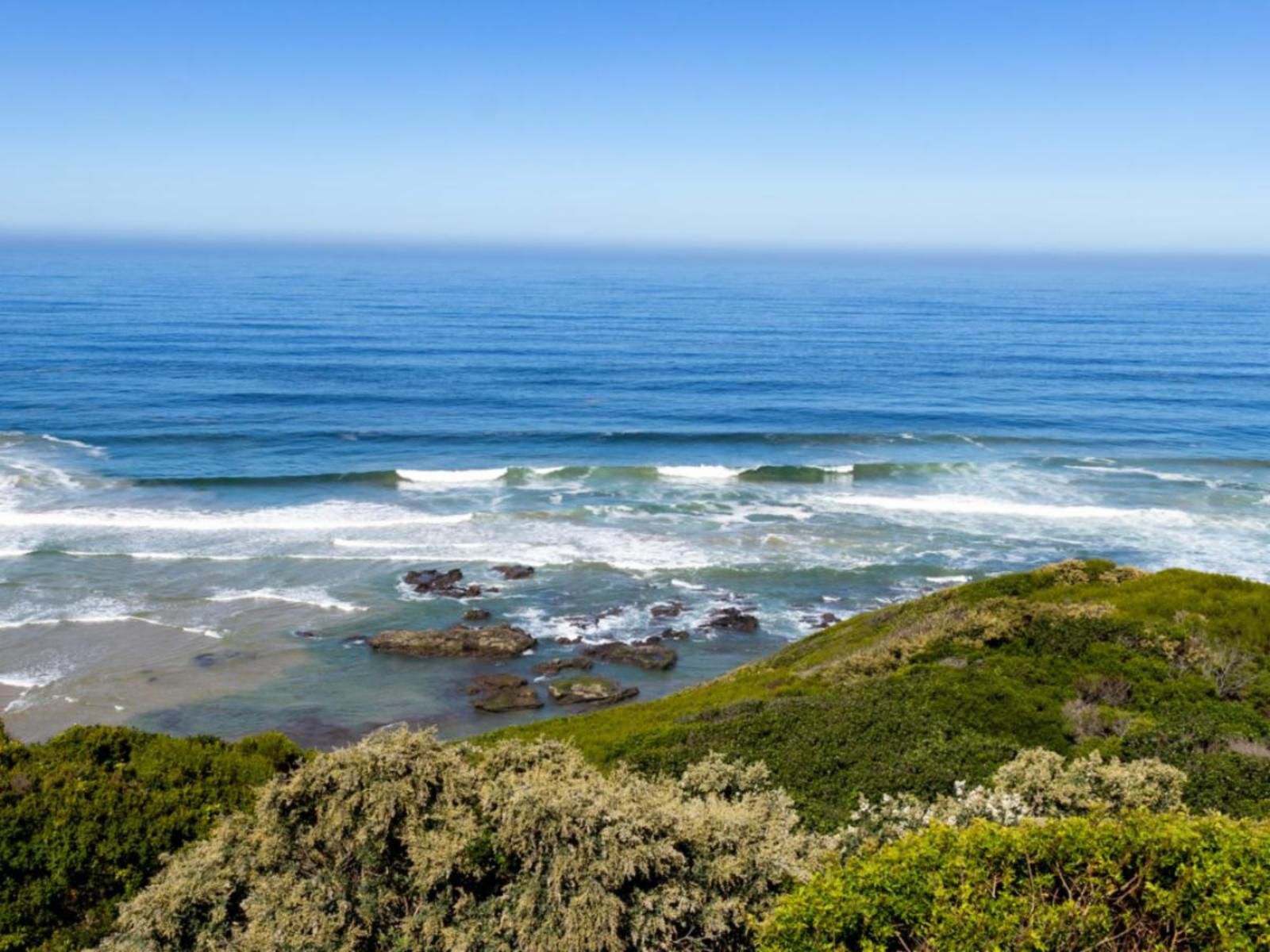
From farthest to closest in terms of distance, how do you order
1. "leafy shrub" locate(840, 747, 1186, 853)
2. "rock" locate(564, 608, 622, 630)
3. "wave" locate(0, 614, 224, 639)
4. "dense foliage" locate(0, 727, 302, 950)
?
"rock" locate(564, 608, 622, 630), "wave" locate(0, 614, 224, 639), "dense foliage" locate(0, 727, 302, 950), "leafy shrub" locate(840, 747, 1186, 853)

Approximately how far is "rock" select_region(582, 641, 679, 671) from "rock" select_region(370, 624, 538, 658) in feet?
7.91

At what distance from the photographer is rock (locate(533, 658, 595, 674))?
33.2 metres

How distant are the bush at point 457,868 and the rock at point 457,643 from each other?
71.6ft

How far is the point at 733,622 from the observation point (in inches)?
1448

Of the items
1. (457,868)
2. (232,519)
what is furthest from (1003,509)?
(457,868)

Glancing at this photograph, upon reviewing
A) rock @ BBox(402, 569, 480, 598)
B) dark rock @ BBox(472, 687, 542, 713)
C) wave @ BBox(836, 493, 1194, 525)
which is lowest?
dark rock @ BBox(472, 687, 542, 713)

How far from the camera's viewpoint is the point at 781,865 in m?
11.7

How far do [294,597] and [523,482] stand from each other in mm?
17443

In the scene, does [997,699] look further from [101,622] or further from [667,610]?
[101,622]

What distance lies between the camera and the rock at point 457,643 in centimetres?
3441

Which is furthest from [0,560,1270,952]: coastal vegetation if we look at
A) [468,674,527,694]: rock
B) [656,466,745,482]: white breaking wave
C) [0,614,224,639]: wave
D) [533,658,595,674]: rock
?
[656,466,745,482]: white breaking wave

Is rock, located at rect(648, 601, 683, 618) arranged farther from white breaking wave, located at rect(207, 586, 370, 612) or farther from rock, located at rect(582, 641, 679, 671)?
white breaking wave, located at rect(207, 586, 370, 612)

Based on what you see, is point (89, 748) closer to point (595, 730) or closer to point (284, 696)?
point (595, 730)

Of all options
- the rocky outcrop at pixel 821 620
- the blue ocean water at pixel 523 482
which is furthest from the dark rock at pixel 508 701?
the rocky outcrop at pixel 821 620
